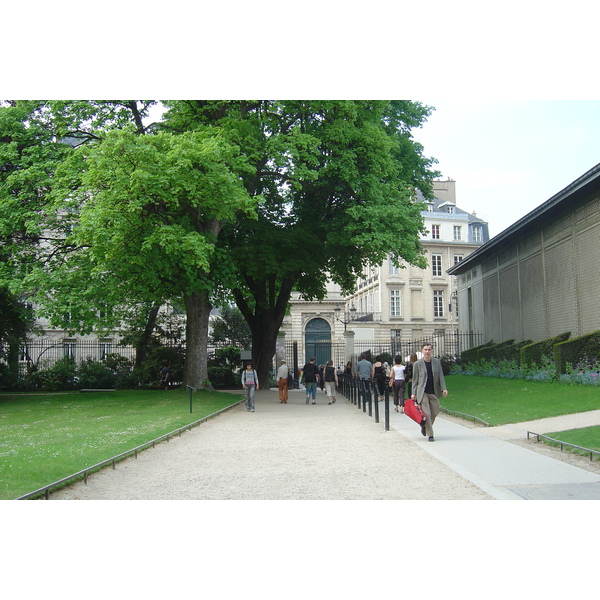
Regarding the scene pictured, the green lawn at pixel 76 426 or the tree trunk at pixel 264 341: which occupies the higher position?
the tree trunk at pixel 264 341

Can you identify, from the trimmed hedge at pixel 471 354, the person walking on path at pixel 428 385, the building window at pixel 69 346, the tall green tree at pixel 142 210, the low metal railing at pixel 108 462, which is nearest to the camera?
the low metal railing at pixel 108 462

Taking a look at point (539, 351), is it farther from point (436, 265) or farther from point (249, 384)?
point (436, 265)

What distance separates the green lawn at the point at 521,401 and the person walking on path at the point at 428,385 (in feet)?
11.2

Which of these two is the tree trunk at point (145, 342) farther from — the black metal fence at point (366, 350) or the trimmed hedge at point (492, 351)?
the trimmed hedge at point (492, 351)

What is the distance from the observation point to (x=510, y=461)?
9906 millimetres

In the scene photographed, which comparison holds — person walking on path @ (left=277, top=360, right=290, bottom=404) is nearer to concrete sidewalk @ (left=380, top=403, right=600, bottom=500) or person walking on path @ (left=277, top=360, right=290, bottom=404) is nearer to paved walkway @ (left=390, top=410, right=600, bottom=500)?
concrete sidewalk @ (left=380, top=403, right=600, bottom=500)

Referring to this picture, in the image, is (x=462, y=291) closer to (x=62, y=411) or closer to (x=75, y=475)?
(x=62, y=411)

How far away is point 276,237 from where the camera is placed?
2623cm

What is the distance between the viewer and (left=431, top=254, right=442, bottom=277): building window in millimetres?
64562

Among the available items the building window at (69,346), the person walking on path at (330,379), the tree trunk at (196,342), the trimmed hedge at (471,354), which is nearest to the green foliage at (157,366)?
the building window at (69,346)

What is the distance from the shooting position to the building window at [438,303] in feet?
213

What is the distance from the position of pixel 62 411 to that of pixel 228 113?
1161 centimetres

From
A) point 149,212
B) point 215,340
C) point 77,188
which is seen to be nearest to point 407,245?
point 149,212

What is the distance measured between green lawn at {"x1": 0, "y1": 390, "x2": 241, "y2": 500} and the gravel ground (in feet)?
1.64
